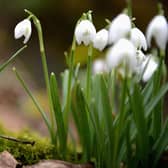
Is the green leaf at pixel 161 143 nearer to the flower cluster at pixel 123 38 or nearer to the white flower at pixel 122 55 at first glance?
the flower cluster at pixel 123 38

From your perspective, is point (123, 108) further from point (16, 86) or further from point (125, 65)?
point (16, 86)

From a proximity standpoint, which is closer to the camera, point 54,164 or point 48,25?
point 54,164

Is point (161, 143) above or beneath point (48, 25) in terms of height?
beneath

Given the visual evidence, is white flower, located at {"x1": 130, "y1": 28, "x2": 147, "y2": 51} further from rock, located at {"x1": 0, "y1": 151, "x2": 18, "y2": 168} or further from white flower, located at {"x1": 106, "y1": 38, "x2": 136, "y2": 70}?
rock, located at {"x1": 0, "y1": 151, "x2": 18, "y2": 168}

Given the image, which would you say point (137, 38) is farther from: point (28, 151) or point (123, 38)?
point (28, 151)

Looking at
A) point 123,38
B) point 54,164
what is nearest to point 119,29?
point 123,38
